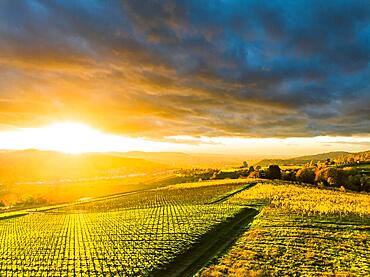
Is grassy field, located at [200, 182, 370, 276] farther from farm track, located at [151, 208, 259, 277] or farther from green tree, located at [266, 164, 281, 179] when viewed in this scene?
green tree, located at [266, 164, 281, 179]

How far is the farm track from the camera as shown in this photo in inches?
1234

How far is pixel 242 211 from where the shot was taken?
58.3 meters

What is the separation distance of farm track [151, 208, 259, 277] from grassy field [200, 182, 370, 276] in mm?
1496

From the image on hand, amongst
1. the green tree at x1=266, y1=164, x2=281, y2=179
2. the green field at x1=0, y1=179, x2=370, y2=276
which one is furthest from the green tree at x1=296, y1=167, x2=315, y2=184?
the green field at x1=0, y1=179, x2=370, y2=276

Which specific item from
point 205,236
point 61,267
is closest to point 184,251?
point 205,236

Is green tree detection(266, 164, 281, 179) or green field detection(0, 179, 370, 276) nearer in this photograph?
green field detection(0, 179, 370, 276)

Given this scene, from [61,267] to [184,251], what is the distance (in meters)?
13.8

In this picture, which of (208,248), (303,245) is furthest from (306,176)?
(208,248)

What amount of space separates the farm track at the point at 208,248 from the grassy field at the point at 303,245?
4.91 feet

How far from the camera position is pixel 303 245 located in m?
35.3

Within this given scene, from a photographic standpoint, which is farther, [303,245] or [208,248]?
[208,248]

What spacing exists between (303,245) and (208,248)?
1113 cm

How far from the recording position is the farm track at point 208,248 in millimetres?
31344

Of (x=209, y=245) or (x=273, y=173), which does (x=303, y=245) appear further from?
(x=273, y=173)
